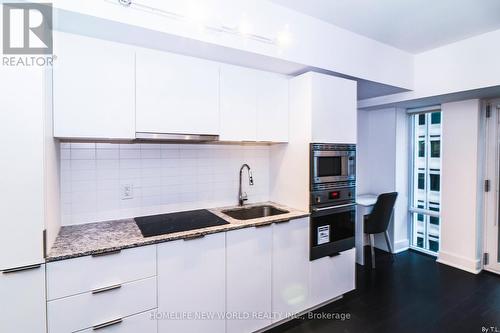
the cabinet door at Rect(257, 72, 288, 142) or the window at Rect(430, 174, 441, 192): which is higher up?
the cabinet door at Rect(257, 72, 288, 142)

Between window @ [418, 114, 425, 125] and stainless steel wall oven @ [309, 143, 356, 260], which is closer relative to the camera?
stainless steel wall oven @ [309, 143, 356, 260]

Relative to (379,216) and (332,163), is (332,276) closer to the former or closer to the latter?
(332,163)

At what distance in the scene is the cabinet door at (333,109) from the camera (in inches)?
89.9

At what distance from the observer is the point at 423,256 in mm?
3562

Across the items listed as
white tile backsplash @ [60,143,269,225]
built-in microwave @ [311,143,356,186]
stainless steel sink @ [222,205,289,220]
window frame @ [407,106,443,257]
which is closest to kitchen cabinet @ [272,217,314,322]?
stainless steel sink @ [222,205,289,220]

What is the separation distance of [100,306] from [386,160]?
3800 mm

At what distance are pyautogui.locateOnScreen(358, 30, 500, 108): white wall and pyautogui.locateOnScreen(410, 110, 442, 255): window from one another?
0.90 m

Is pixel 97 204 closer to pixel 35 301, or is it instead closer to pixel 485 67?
pixel 35 301

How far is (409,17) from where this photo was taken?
7.03 feet

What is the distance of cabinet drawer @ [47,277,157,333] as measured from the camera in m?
1.40

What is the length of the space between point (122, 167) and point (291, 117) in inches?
61.9

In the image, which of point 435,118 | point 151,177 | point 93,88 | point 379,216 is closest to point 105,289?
point 151,177

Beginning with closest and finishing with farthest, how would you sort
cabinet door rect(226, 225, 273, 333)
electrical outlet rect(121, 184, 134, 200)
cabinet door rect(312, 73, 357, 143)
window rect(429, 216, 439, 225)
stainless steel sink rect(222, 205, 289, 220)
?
cabinet door rect(226, 225, 273, 333), electrical outlet rect(121, 184, 134, 200), cabinet door rect(312, 73, 357, 143), stainless steel sink rect(222, 205, 289, 220), window rect(429, 216, 439, 225)

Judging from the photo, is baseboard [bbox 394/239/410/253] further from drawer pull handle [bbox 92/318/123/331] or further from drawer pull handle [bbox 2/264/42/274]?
drawer pull handle [bbox 2/264/42/274]
